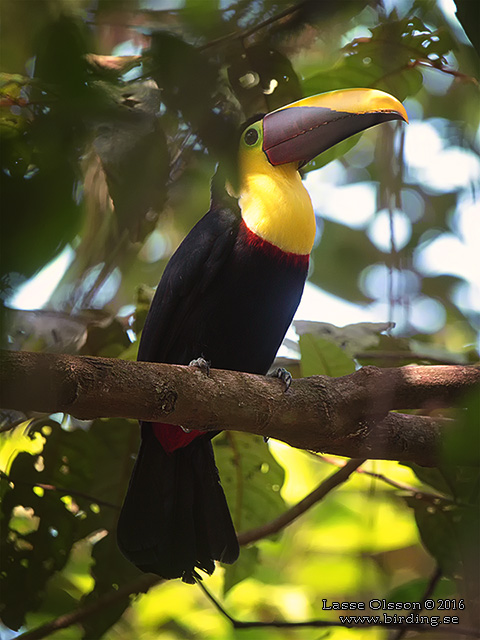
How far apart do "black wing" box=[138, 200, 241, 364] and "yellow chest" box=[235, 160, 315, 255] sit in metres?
0.08

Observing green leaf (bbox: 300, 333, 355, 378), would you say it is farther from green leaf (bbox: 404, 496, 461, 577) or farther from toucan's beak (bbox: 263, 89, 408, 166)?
toucan's beak (bbox: 263, 89, 408, 166)

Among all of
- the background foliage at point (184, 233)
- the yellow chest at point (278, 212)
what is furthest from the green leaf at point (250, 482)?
the yellow chest at point (278, 212)

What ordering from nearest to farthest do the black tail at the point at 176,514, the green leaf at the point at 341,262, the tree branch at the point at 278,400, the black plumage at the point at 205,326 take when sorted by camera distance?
1. the tree branch at the point at 278,400
2. the black tail at the point at 176,514
3. the black plumage at the point at 205,326
4. the green leaf at the point at 341,262

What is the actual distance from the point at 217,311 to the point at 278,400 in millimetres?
639

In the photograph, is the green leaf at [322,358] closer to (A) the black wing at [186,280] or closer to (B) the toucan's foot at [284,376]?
(B) the toucan's foot at [284,376]

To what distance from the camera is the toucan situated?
7.86ft

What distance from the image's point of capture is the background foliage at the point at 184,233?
1.96ft

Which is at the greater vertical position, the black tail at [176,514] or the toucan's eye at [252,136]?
the toucan's eye at [252,136]

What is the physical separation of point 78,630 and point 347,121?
2235mm

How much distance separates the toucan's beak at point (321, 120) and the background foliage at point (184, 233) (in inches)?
2.9

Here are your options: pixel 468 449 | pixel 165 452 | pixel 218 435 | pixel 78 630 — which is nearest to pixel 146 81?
pixel 468 449

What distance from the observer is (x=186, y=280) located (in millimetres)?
2520

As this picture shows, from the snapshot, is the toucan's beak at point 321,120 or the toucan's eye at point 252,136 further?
the toucan's eye at point 252,136

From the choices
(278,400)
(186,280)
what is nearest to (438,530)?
(278,400)
